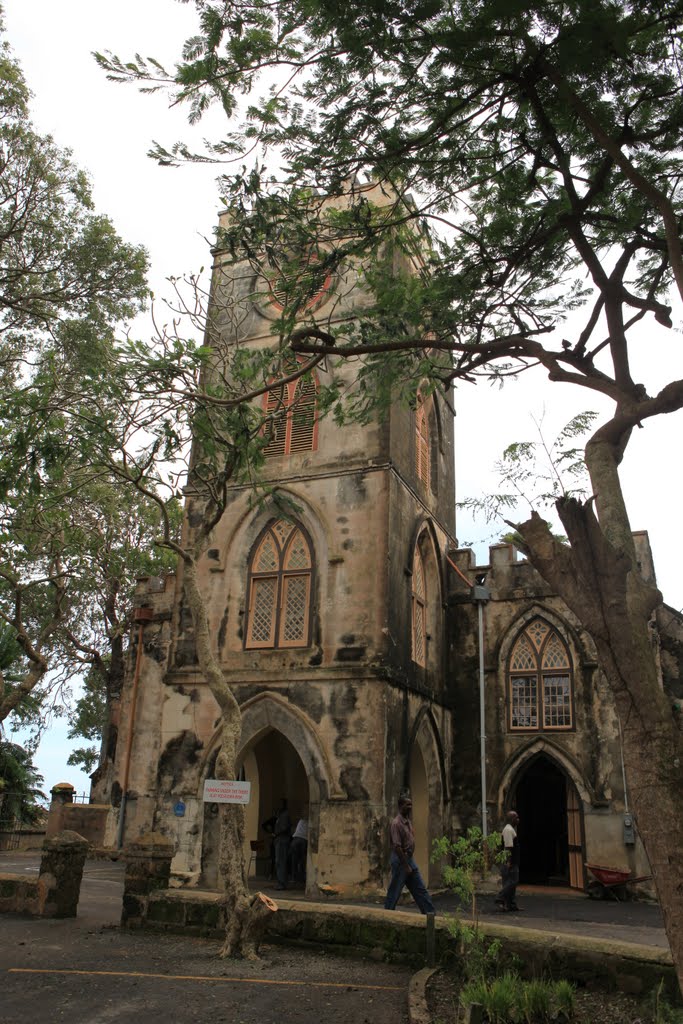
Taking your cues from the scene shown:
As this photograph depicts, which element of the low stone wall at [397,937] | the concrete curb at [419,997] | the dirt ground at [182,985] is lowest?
the dirt ground at [182,985]

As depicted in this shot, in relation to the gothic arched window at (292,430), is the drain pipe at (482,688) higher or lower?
lower

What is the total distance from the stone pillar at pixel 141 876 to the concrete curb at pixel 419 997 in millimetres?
3794

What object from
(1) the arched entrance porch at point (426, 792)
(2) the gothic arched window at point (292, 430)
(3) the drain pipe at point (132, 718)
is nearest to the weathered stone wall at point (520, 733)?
(1) the arched entrance porch at point (426, 792)

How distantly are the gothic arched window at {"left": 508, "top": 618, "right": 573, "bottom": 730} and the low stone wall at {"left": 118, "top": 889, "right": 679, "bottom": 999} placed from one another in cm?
947

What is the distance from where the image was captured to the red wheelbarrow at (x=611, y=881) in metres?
15.5

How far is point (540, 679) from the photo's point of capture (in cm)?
1797

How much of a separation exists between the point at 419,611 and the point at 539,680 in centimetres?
300

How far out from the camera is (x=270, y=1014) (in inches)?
257

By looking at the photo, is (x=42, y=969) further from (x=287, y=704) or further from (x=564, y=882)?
(x=564, y=882)

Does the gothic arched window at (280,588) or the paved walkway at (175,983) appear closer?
the paved walkway at (175,983)

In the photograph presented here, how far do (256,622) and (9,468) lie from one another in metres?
7.23

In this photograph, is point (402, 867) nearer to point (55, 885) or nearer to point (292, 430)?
point (55, 885)

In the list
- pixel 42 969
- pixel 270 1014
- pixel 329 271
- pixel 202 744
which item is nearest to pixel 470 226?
pixel 329 271

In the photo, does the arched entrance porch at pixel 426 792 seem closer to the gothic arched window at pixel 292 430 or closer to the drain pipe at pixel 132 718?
the gothic arched window at pixel 292 430
